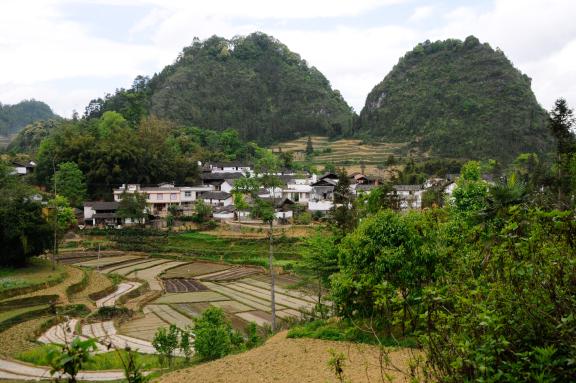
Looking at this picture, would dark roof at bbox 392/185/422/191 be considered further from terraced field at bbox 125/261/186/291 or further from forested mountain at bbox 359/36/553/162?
forested mountain at bbox 359/36/553/162

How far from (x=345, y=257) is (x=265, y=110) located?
4226 inches

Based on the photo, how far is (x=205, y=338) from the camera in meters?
15.7

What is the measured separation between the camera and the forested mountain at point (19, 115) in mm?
168062

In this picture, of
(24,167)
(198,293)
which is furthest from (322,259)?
(24,167)

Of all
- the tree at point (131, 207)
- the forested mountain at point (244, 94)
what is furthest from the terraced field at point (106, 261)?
the forested mountain at point (244, 94)

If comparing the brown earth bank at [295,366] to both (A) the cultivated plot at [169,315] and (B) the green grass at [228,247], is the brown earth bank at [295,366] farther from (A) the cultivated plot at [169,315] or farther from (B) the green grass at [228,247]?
(B) the green grass at [228,247]

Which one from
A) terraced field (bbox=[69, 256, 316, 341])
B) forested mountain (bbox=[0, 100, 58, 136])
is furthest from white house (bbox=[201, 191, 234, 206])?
forested mountain (bbox=[0, 100, 58, 136])

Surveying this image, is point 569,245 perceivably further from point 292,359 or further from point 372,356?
point 292,359

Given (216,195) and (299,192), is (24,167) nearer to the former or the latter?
(216,195)

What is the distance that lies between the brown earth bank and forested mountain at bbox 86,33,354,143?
8566 cm

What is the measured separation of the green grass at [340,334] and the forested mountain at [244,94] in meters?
84.1

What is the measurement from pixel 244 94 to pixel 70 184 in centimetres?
7295

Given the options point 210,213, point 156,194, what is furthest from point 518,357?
point 156,194

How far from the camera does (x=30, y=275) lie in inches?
1113
